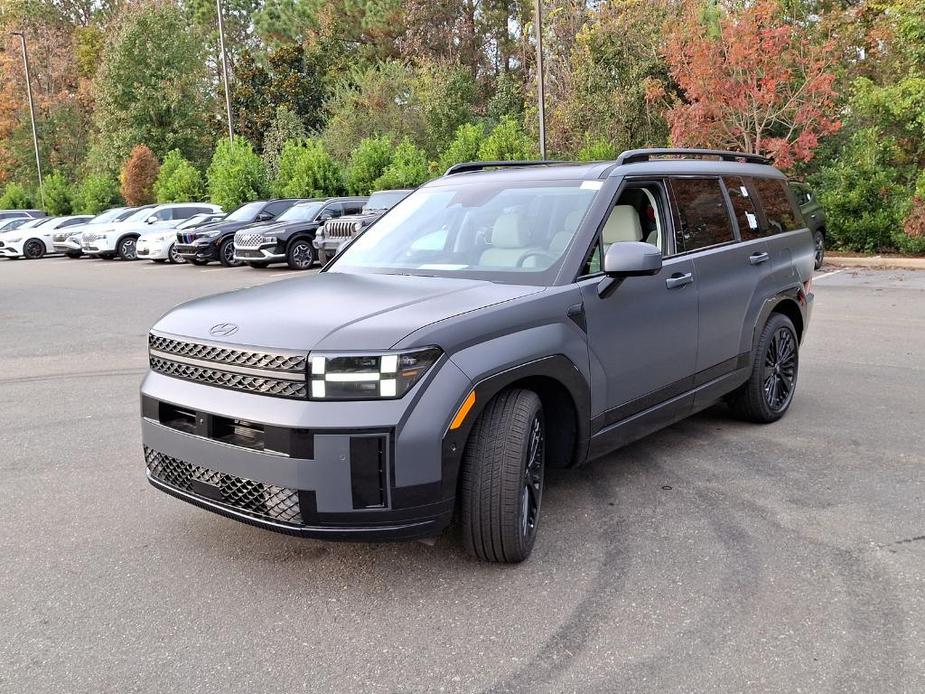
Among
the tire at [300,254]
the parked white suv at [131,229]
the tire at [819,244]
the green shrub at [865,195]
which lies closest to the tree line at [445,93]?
the green shrub at [865,195]

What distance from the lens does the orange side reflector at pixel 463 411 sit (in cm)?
331

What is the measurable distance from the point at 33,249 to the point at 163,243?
9580 millimetres

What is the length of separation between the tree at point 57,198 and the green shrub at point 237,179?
17.0 metres

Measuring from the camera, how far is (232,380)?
3.47 metres

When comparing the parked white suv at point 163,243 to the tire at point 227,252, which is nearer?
the tire at point 227,252

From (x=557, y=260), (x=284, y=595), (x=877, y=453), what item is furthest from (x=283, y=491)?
(x=877, y=453)

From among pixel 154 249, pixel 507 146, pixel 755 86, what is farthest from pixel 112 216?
pixel 755 86

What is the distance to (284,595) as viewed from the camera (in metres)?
3.53

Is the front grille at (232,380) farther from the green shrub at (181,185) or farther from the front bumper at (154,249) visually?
the green shrub at (181,185)

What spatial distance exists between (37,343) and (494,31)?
1587 inches

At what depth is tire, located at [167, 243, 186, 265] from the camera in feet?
76.5

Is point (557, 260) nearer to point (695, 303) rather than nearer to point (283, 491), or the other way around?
point (695, 303)

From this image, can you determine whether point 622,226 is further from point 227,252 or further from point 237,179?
point 237,179

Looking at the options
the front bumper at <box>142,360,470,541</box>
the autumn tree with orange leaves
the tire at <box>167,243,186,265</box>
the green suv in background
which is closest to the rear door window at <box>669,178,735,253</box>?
the front bumper at <box>142,360,470,541</box>
